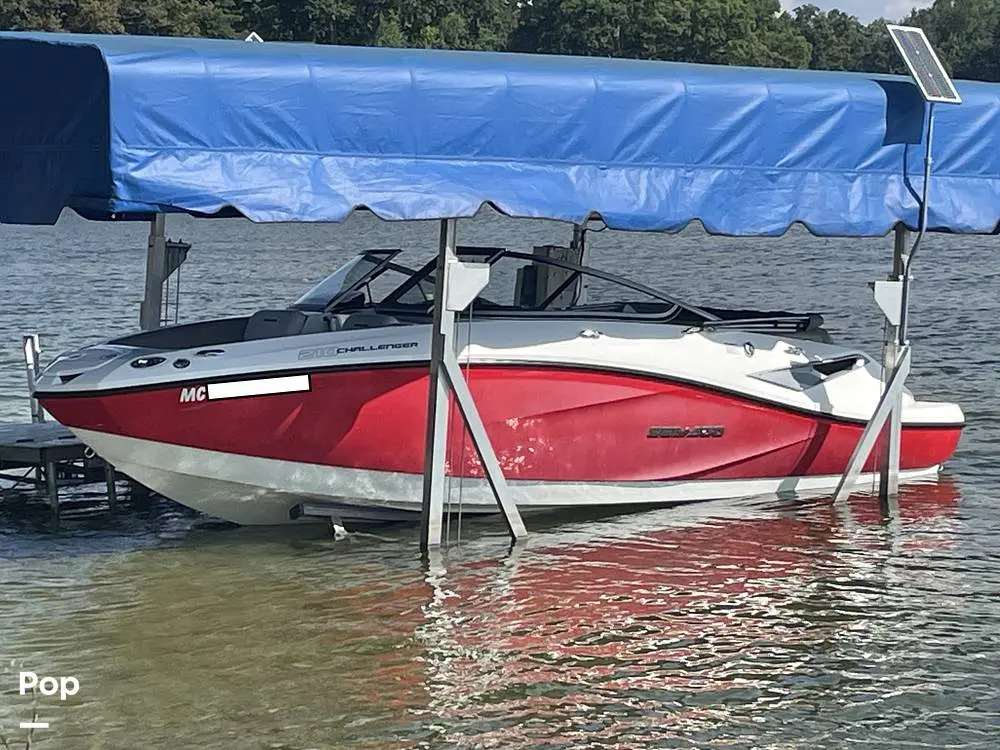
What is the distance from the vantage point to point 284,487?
11.0 meters

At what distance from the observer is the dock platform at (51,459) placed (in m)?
11.9

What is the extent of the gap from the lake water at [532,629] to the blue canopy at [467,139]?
2.17m

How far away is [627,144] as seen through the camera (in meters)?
10.4

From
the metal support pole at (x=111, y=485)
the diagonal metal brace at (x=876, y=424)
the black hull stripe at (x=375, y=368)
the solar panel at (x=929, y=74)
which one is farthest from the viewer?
the metal support pole at (x=111, y=485)

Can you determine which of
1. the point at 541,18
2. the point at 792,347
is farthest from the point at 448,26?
the point at 792,347

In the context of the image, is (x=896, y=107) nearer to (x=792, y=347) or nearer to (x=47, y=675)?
(x=792, y=347)

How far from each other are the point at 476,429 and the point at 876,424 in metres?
3.16

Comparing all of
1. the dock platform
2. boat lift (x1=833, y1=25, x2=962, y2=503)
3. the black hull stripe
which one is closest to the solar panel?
boat lift (x1=833, y1=25, x2=962, y2=503)

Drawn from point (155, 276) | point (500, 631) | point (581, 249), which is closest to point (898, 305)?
point (581, 249)

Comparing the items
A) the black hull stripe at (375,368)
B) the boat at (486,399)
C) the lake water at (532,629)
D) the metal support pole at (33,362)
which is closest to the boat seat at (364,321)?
the boat at (486,399)

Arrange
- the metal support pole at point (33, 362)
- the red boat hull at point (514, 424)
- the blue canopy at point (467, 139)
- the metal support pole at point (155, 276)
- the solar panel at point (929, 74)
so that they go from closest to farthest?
the blue canopy at point (467, 139) < the red boat hull at point (514, 424) < the solar panel at point (929, 74) < the metal support pole at point (155, 276) < the metal support pole at point (33, 362)

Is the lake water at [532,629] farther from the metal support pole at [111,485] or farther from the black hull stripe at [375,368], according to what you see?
the black hull stripe at [375,368]

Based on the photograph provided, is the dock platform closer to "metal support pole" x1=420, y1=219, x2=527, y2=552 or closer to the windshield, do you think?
the windshield

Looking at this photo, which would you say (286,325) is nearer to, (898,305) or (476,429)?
(476,429)
